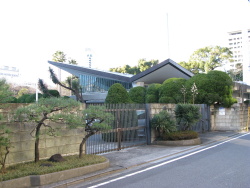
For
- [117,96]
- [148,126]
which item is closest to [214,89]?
[117,96]

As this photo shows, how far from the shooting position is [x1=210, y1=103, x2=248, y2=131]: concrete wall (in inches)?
794

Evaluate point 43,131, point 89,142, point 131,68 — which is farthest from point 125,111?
point 131,68

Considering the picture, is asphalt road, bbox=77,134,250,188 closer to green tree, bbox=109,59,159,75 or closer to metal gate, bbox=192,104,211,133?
metal gate, bbox=192,104,211,133

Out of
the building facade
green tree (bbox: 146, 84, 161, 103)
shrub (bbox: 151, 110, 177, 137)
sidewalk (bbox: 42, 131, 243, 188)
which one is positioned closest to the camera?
sidewalk (bbox: 42, 131, 243, 188)

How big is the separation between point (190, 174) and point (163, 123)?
5833 mm

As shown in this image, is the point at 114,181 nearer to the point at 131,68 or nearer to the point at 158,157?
the point at 158,157

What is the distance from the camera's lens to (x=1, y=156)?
21.0ft

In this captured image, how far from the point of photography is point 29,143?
7.52 metres

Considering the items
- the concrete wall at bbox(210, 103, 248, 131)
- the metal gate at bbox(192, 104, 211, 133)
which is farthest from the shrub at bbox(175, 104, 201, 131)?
the concrete wall at bbox(210, 103, 248, 131)

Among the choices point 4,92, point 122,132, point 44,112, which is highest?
point 4,92

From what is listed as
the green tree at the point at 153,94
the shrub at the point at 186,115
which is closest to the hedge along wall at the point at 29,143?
the shrub at the point at 186,115

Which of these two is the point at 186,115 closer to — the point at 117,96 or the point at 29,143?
the point at 117,96

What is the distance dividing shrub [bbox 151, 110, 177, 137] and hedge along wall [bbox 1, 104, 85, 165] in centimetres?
513

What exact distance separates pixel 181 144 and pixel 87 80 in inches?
1117
